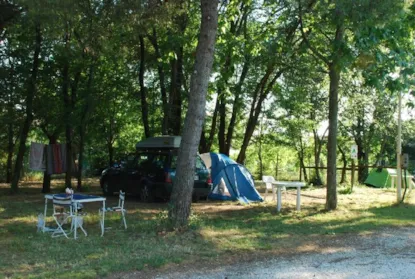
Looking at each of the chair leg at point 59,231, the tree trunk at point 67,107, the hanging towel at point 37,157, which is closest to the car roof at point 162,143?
the tree trunk at point 67,107

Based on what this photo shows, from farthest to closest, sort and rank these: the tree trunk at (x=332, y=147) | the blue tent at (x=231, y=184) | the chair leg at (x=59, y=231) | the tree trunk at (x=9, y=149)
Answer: the tree trunk at (x=9, y=149) → the blue tent at (x=231, y=184) → the tree trunk at (x=332, y=147) → the chair leg at (x=59, y=231)

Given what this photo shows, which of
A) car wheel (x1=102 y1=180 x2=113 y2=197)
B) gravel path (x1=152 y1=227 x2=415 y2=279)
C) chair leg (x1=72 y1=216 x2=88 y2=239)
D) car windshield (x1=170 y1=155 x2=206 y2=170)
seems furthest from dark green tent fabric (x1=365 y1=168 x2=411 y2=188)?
chair leg (x1=72 y1=216 x2=88 y2=239)

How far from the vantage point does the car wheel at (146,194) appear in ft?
40.0

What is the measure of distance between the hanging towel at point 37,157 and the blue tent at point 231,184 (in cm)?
675

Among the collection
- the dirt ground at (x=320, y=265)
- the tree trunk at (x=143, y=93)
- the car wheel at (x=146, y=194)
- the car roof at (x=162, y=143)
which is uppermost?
the tree trunk at (x=143, y=93)

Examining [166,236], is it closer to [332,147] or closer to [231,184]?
[332,147]

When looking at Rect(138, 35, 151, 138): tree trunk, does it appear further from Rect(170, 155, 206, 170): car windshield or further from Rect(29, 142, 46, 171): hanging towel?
Rect(170, 155, 206, 170): car windshield

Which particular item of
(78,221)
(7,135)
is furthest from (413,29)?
(7,135)

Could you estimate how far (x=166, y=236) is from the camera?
7.25 metres

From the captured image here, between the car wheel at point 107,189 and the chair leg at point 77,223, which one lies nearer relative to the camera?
the chair leg at point 77,223

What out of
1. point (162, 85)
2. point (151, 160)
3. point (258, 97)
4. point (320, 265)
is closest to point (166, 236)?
point (320, 265)

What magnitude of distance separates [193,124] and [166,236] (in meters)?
1.94

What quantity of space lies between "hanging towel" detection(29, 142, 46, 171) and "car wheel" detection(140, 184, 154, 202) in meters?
5.61

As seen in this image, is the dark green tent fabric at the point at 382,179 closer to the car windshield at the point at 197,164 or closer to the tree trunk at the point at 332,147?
the tree trunk at the point at 332,147
